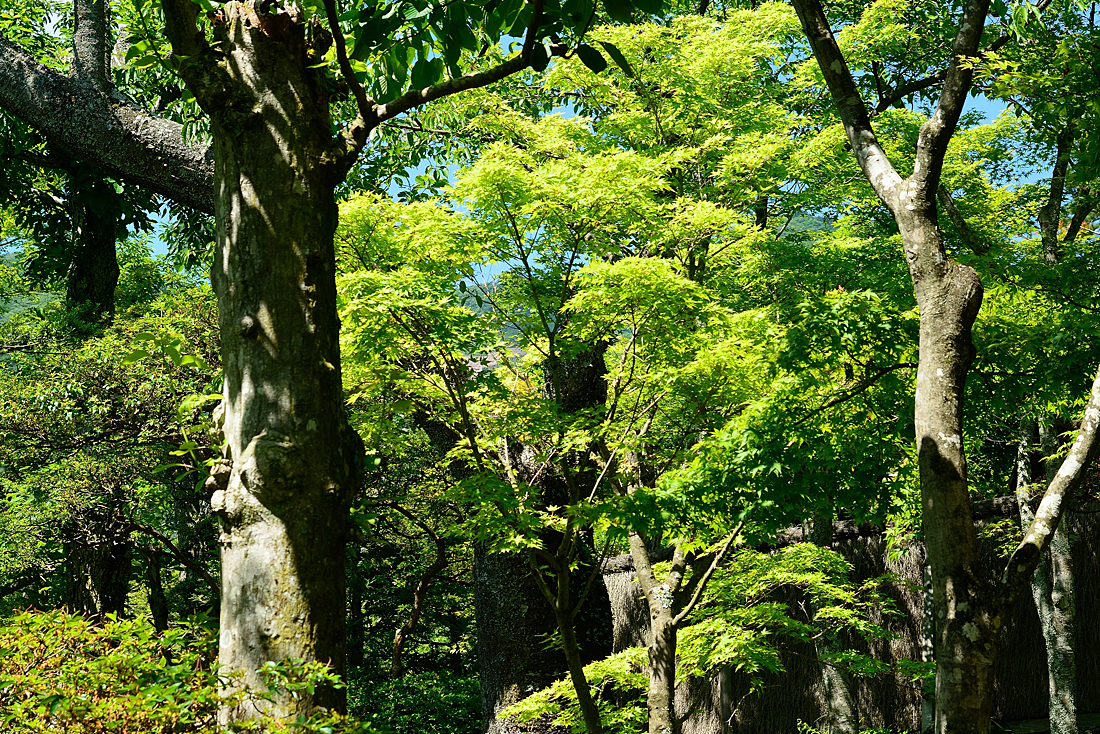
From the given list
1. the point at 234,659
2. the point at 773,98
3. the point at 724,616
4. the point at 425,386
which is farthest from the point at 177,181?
the point at 773,98

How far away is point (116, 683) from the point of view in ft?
6.77

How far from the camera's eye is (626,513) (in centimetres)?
481

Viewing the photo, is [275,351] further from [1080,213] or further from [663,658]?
[1080,213]

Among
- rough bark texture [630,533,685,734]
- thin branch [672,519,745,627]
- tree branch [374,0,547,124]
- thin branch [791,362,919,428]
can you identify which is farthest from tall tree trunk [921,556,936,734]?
tree branch [374,0,547,124]

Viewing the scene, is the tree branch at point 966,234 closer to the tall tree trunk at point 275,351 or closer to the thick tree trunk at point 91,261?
the tall tree trunk at point 275,351

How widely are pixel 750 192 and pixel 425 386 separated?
3.62 metres

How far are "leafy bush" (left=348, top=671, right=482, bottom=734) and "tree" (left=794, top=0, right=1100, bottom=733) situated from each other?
7325 millimetres

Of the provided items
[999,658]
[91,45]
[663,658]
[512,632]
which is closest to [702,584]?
[663,658]

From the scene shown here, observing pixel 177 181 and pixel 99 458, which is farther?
pixel 99 458

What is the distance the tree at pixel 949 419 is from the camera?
310 centimetres

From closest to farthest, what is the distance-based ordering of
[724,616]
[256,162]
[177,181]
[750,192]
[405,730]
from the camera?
[256,162] → [177,181] → [724,616] → [750,192] → [405,730]

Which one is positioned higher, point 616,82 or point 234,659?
point 616,82

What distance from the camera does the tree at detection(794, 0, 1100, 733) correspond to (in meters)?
3.10

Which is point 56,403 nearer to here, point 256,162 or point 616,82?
point 616,82
